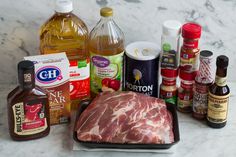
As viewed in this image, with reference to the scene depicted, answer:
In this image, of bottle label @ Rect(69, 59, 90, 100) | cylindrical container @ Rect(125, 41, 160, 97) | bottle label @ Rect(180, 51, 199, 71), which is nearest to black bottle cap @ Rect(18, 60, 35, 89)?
bottle label @ Rect(69, 59, 90, 100)

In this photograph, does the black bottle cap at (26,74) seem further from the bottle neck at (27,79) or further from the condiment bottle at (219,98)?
the condiment bottle at (219,98)

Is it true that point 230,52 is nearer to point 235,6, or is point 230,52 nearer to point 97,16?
point 235,6

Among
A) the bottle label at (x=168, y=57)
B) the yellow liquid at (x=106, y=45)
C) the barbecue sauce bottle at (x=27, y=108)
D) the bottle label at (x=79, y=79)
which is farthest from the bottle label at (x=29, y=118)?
the bottle label at (x=168, y=57)

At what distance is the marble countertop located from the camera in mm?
1381

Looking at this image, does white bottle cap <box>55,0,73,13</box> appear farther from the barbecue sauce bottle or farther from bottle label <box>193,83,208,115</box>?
bottle label <box>193,83,208,115</box>

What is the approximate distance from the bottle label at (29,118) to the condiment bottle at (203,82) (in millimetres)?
404

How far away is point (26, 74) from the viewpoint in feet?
4.38

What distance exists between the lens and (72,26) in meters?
1.53

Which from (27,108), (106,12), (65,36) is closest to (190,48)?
(106,12)

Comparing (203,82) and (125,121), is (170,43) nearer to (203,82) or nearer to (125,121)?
(203,82)

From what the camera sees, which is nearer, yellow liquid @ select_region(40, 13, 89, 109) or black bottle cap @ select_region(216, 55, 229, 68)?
black bottle cap @ select_region(216, 55, 229, 68)

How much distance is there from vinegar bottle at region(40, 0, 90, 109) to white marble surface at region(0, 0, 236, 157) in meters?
0.05

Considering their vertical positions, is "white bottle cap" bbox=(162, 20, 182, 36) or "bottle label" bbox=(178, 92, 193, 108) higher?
"white bottle cap" bbox=(162, 20, 182, 36)

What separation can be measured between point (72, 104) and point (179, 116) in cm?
30
